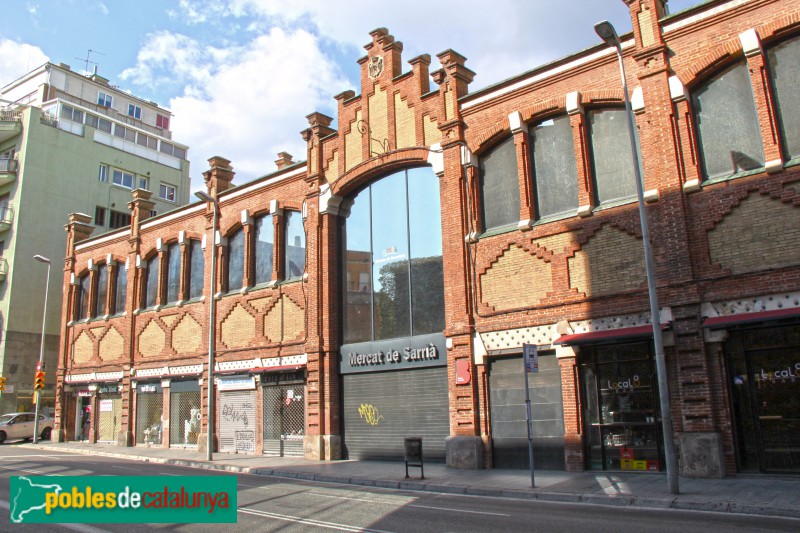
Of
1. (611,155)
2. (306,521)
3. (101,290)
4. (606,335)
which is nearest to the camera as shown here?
(306,521)

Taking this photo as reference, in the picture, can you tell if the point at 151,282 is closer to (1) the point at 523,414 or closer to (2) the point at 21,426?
(2) the point at 21,426

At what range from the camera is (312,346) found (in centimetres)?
2236

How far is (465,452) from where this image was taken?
17.8 m

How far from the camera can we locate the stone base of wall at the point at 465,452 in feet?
58.0

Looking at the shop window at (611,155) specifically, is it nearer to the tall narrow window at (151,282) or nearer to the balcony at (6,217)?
the tall narrow window at (151,282)

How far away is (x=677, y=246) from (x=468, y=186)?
6.49 meters

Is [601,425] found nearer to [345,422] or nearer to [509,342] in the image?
[509,342]

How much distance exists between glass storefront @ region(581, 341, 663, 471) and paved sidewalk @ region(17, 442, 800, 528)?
1.71 ft

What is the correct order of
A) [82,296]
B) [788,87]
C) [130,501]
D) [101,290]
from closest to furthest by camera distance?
1. [130,501]
2. [788,87]
3. [101,290]
4. [82,296]

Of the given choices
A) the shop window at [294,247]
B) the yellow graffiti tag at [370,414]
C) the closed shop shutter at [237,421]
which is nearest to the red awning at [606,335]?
the yellow graffiti tag at [370,414]

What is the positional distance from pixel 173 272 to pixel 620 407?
2132 centimetres

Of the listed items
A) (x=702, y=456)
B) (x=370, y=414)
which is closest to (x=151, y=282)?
(x=370, y=414)

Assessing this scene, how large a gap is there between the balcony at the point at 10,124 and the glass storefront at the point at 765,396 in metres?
42.6

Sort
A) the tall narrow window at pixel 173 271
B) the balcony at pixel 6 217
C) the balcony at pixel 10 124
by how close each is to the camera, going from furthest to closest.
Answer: the balcony at pixel 10 124 < the balcony at pixel 6 217 < the tall narrow window at pixel 173 271
